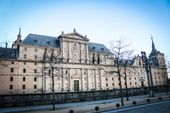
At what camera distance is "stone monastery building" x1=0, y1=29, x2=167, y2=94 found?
1869 inches

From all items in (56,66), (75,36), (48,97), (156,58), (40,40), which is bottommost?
(48,97)

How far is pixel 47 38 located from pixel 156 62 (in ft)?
210

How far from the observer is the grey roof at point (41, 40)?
54281 millimetres

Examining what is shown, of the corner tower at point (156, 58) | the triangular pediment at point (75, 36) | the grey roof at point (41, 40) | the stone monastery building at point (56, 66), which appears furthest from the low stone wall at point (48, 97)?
the corner tower at point (156, 58)

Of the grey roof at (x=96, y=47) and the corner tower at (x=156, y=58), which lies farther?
the corner tower at (x=156, y=58)

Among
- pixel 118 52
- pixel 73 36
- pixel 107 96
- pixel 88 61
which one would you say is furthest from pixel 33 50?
pixel 118 52

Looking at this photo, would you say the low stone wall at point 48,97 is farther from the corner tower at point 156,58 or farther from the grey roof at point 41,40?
the corner tower at point 156,58

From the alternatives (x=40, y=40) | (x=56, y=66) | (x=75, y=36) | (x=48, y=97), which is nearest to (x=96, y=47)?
(x=75, y=36)

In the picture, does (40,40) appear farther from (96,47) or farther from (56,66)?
(96,47)

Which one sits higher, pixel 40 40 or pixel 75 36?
pixel 75 36

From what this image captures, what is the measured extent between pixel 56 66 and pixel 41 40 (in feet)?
39.1

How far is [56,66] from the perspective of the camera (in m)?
52.2

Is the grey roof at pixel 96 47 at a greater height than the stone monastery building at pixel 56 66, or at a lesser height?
greater

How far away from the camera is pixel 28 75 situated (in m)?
49.3
